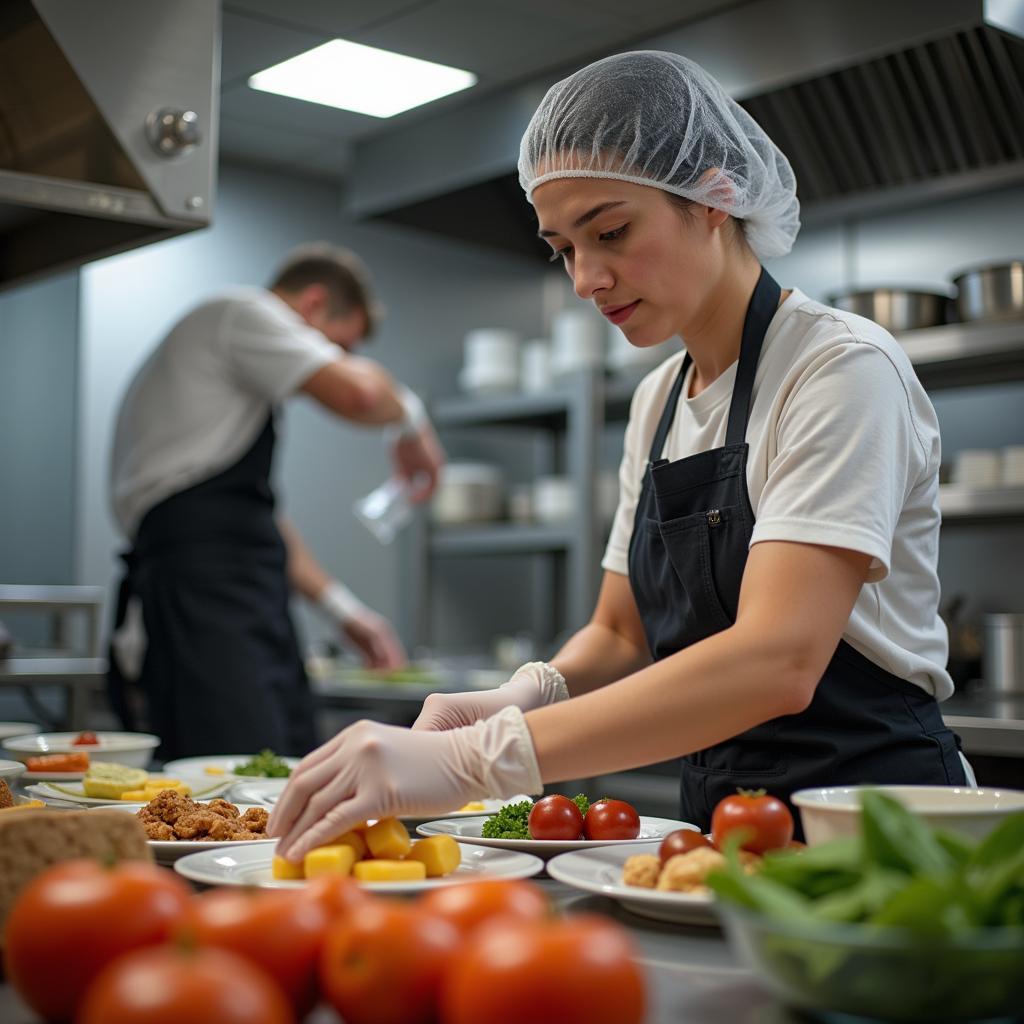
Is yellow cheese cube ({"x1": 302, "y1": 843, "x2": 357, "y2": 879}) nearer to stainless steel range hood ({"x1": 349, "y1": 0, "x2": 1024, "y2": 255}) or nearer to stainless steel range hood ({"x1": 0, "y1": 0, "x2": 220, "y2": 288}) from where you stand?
stainless steel range hood ({"x1": 0, "y1": 0, "x2": 220, "y2": 288})

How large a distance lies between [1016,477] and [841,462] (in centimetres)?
202

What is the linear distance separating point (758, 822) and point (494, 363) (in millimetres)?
3647

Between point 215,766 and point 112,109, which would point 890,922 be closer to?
point 215,766

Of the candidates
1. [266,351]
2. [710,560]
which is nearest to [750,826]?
[710,560]

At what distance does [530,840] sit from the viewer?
1223mm

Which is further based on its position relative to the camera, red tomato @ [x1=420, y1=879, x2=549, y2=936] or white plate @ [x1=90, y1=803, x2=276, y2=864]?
white plate @ [x1=90, y1=803, x2=276, y2=864]

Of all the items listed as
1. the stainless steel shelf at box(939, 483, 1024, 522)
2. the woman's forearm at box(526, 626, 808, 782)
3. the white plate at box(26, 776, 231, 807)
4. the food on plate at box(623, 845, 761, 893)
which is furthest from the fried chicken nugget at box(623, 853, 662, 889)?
the stainless steel shelf at box(939, 483, 1024, 522)

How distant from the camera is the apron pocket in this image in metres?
1.50

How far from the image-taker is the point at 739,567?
4.92 ft

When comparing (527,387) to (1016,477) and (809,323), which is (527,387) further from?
(809,323)

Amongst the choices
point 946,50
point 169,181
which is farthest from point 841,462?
point 946,50

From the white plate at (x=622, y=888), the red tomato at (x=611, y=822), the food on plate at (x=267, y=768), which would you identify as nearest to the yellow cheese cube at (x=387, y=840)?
the white plate at (x=622, y=888)

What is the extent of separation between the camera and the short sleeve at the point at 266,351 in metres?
2.84

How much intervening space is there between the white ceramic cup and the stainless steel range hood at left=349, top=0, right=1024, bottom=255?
802mm
